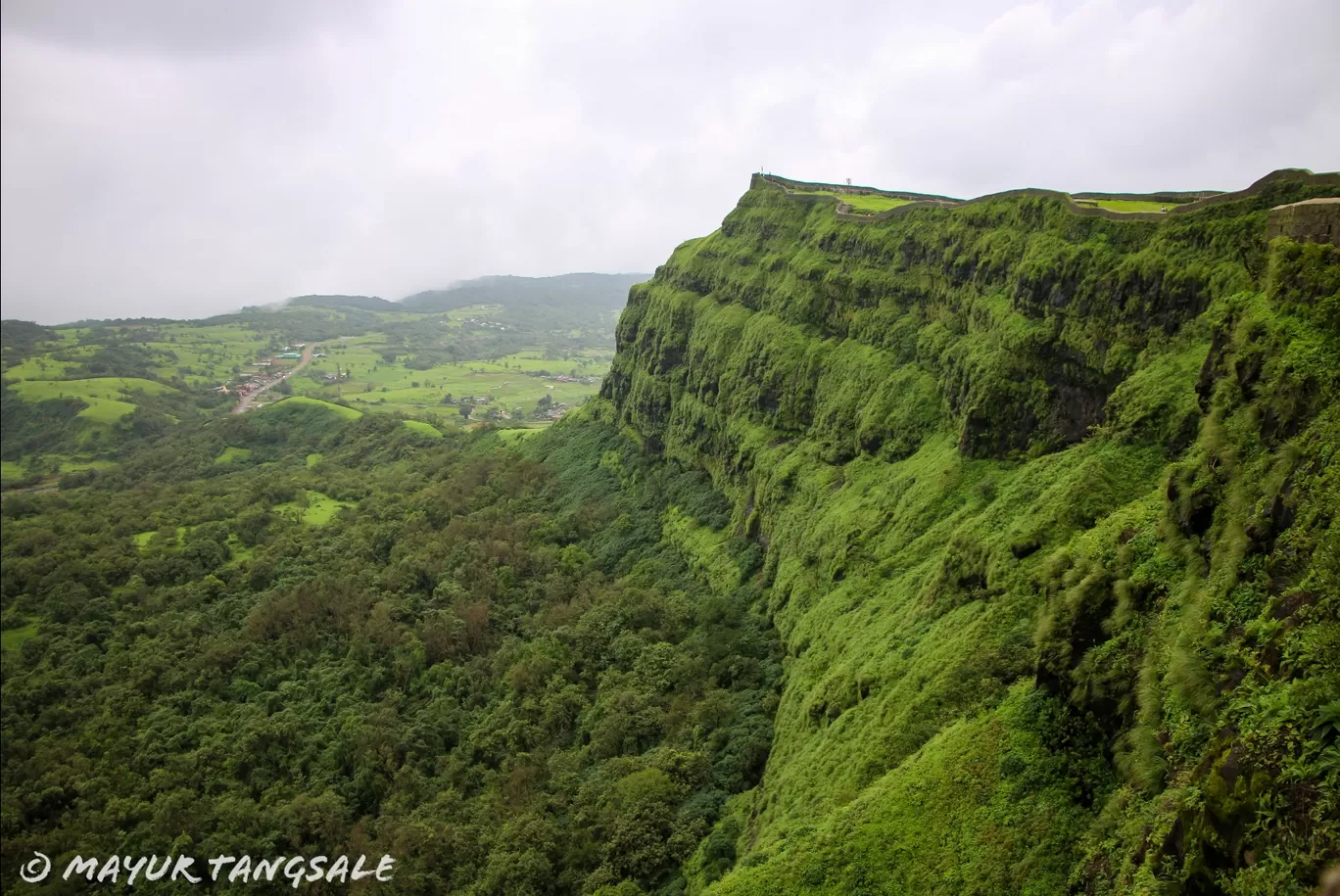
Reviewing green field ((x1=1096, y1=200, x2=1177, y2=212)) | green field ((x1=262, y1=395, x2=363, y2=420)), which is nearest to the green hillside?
green field ((x1=1096, y1=200, x2=1177, y2=212))

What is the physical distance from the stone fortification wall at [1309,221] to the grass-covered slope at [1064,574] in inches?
23.5

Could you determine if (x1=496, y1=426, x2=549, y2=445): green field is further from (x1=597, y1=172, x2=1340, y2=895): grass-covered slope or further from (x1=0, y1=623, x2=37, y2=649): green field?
(x1=597, y1=172, x2=1340, y2=895): grass-covered slope

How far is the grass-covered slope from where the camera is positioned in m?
12.2

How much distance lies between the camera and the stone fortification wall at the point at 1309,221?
15.9 meters

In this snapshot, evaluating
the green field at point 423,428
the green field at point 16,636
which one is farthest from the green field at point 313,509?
the green field at point 423,428

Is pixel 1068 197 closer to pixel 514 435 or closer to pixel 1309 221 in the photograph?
Answer: pixel 1309 221

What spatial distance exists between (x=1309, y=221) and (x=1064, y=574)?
9816 mm

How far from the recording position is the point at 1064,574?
761 inches

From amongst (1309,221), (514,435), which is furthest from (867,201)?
(514,435)

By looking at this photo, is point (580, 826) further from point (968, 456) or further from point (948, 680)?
point (968, 456)

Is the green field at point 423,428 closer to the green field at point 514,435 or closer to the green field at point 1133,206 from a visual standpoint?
the green field at point 514,435

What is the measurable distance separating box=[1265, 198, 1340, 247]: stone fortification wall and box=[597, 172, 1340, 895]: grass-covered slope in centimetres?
60

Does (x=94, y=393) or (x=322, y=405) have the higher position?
(x=94, y=393)

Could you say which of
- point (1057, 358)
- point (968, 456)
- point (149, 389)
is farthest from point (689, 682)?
point (149, 389)
